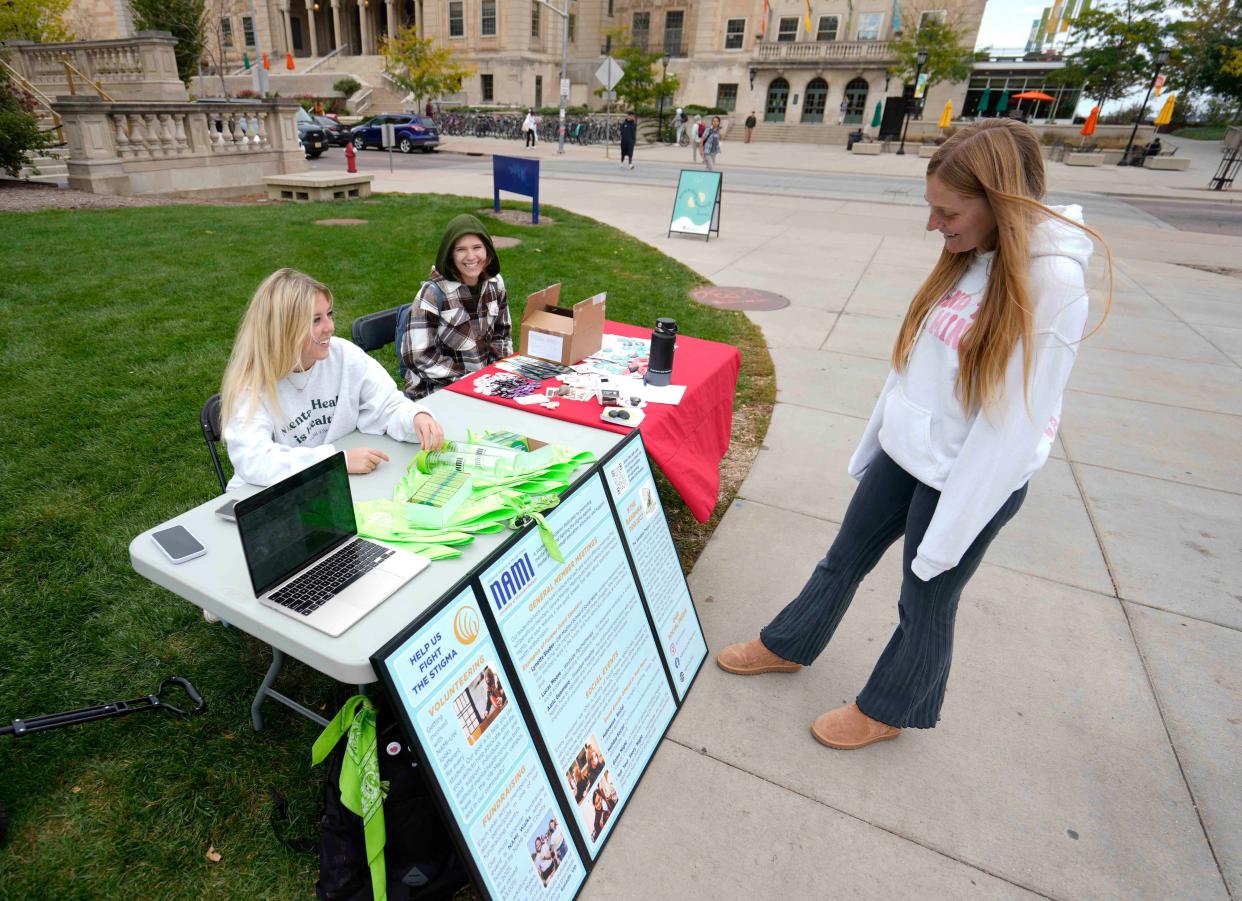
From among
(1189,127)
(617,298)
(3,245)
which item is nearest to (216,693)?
(617,298)

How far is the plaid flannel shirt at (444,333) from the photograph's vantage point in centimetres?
389

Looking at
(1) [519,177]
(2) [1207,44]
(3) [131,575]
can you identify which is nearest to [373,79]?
(1) [519,177]

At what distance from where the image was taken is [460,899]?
204 cm

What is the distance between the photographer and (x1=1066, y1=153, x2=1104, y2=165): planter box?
107 ft

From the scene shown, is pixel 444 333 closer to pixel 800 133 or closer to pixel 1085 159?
pixel 1085 159

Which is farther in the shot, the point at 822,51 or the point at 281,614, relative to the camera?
the point at 822,51

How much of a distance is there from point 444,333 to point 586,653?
2.39 metres

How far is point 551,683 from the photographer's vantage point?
6.64 ft

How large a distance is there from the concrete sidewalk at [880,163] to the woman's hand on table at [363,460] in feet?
83.4

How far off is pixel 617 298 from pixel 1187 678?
235 inches

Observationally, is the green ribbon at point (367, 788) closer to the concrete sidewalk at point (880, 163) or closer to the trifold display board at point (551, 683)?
the trifold display board at point (551, 683)

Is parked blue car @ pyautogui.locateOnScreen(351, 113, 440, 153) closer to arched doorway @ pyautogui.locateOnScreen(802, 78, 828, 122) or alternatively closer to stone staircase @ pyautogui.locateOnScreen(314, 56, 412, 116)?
stone staircase @ pyautogui.locateOnScreen(314, 56, 412, 116)

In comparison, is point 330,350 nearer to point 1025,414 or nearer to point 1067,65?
point 1025,414

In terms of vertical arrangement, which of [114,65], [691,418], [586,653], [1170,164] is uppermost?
[114,65]
